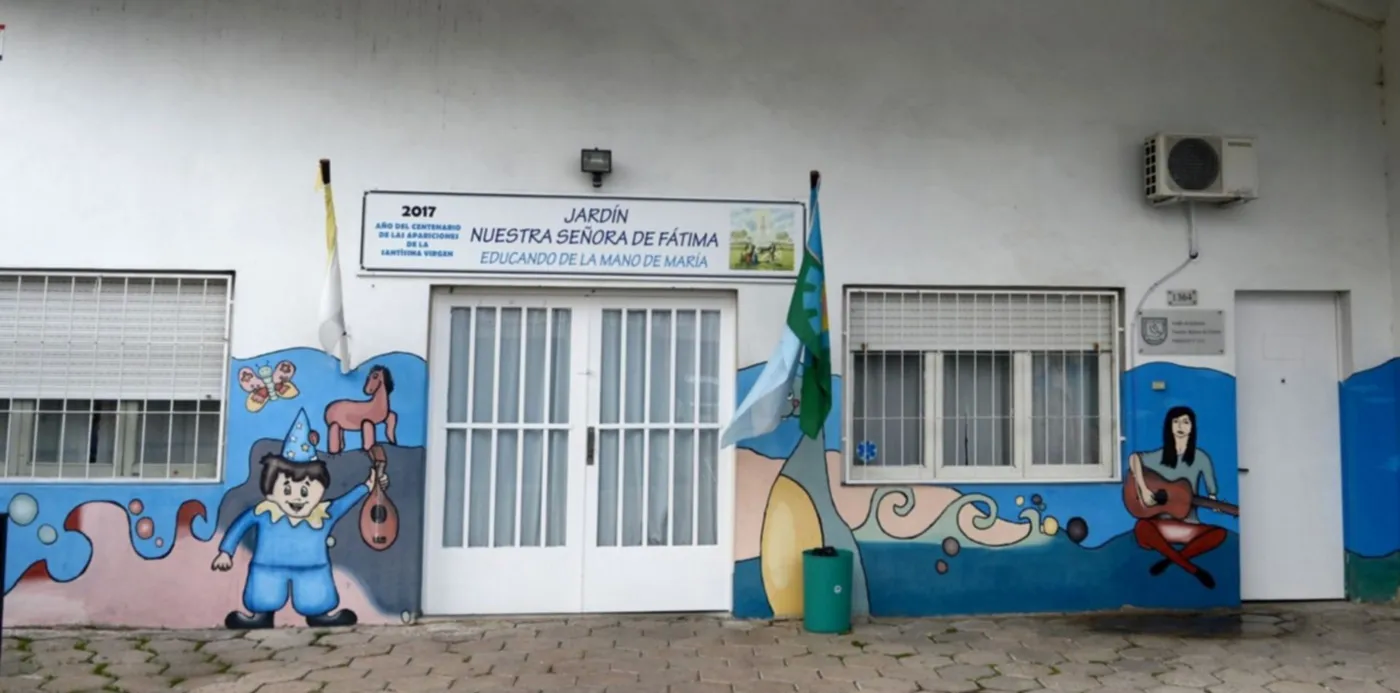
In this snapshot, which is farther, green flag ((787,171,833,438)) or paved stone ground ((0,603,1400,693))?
green flag ((787,171,833,438))

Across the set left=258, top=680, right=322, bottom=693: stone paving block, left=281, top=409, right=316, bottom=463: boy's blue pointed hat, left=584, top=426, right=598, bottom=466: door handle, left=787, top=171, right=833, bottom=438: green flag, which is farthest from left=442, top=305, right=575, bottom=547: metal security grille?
left=787, top=171, right=833, bottom=438: green flag

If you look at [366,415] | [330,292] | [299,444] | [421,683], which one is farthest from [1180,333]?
[299,444]

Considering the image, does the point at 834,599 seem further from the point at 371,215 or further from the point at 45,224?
the point at 45,224

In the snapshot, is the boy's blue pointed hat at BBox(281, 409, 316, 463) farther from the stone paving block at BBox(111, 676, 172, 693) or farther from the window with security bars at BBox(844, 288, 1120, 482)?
the window with security bars at BBox(844, 288, 1120, 482)

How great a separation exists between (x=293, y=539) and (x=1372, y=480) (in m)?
7.03

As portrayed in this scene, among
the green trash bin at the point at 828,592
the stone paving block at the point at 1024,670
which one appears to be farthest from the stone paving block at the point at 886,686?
the green trash bin at the point at 828,592

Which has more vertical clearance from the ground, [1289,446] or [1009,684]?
Answer: [1289,446]

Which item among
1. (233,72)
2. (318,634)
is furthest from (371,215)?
(318,634)

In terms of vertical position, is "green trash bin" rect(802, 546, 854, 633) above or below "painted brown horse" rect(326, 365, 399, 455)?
below

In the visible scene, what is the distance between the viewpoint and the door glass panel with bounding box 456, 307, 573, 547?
20.4 ft

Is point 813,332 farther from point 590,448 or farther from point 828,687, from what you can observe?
point 828,687

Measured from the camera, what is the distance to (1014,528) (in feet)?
20.8

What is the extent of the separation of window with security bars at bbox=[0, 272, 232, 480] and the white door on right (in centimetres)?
669

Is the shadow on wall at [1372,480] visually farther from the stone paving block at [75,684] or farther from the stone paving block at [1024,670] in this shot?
the stone paving block at [75,684]
